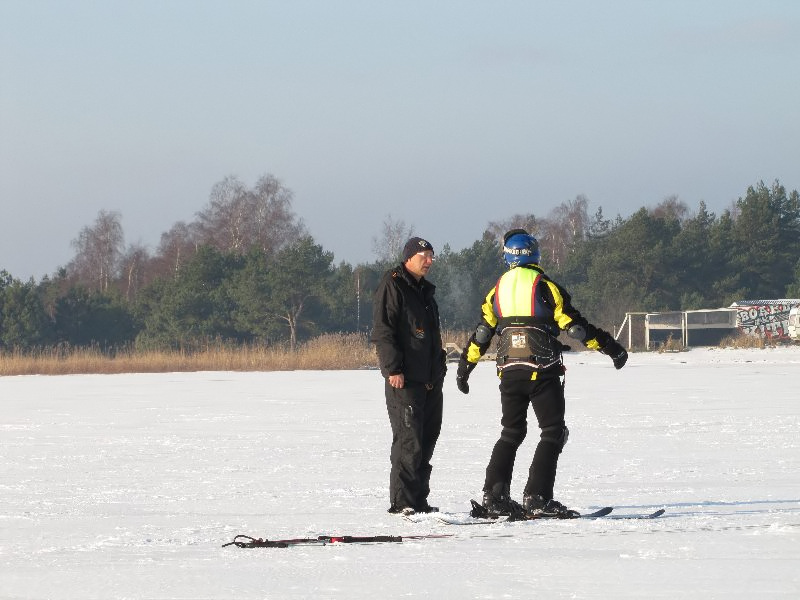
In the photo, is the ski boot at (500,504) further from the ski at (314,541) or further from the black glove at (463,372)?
the ski at (314,541)

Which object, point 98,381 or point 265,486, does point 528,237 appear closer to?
point 265,486

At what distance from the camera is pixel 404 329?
7.54 meters

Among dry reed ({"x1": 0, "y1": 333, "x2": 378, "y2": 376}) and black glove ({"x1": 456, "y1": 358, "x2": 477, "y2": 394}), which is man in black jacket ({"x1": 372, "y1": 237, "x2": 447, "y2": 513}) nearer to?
black glove ({"x1": 456, "y1": 358, "x2": 477, "y2": 394})

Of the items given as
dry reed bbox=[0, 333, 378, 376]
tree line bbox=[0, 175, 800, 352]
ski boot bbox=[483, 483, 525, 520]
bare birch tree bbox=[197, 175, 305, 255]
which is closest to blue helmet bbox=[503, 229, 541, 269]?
ski boot bbox=[483, 483, 525, 520]

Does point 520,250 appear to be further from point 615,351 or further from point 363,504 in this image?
point 363,504

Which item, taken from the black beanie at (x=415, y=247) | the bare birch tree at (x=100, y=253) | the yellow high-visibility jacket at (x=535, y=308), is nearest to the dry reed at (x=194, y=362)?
the black beanie at (x=415, y=247)

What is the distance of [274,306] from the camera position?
48938 mm

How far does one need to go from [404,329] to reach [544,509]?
51.2 inches

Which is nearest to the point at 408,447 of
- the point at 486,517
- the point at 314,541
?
the point at 486,517

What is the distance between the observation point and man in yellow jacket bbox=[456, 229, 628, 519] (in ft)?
23.5

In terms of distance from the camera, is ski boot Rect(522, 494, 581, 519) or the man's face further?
the man's face

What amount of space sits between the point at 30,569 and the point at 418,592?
6.01ft

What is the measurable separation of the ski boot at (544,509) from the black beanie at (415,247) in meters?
1.54

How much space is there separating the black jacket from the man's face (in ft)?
0.15
